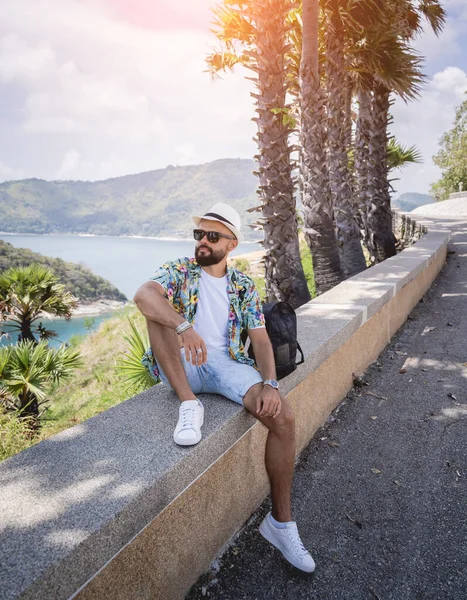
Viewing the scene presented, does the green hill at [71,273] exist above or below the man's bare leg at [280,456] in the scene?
below

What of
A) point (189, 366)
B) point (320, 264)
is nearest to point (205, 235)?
point (189, 366)

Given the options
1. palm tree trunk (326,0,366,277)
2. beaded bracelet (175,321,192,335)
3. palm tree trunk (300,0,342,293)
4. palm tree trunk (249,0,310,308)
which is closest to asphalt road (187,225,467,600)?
beaded bracelet (175,321,192,335)

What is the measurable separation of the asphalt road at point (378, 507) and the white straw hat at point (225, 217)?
1.72 meters

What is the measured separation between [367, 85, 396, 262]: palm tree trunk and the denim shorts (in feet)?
31.1

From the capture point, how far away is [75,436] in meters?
2.14

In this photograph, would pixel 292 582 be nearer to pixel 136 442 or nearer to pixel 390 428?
pixel 136 442

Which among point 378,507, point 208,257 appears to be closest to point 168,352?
point 208,257

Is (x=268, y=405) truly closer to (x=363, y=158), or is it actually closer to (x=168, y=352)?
(x=168, y=352)

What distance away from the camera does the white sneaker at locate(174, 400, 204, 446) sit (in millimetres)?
2002

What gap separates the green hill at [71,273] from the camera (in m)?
52.0

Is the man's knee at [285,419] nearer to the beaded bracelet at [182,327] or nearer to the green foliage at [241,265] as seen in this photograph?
the beaded bracelet at [182,327]

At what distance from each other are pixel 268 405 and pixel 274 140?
5793mm

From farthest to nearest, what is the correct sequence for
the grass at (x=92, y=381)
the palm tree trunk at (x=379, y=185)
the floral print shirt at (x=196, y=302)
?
1. the grass at (x=92, y=381)
2. the palm tree trunk at (x=379, y=185)
3. the floral print shirt at (x=196, y=302)

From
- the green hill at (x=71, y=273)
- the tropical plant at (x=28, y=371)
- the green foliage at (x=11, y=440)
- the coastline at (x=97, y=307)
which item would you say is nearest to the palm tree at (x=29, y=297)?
the tropical plant at (x=28, y=371)
